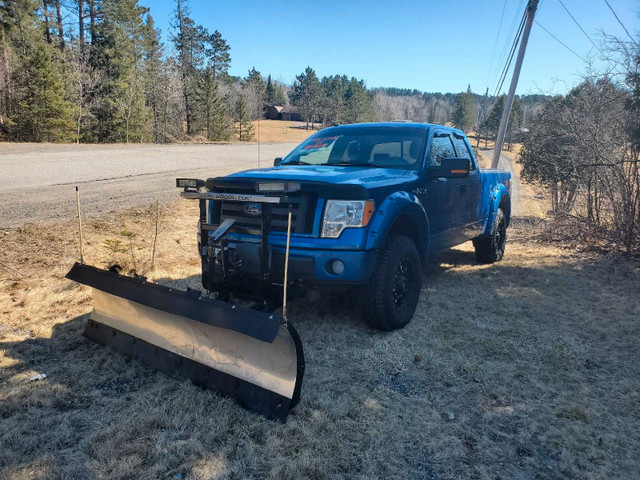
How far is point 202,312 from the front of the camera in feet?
9.40

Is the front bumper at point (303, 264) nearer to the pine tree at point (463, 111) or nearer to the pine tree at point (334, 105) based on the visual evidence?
the pine tree at point (334, 105)

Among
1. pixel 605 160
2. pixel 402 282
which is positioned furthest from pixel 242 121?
pixel 402 282

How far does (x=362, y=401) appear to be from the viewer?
304 cm

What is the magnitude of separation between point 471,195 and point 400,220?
206 centimetres

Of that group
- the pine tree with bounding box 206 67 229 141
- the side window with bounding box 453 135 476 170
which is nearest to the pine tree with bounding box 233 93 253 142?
the pine tree with bounding box 206 67 229 141

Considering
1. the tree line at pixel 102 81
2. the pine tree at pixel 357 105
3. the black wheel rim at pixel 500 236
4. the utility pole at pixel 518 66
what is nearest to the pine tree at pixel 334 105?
the pine tree at pixel 357 105

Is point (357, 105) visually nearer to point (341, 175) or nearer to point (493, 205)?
point (493, 205)

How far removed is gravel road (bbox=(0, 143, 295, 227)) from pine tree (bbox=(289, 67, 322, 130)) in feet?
237

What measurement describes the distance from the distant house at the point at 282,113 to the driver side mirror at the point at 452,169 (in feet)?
327

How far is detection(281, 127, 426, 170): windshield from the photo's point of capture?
15.6 ft

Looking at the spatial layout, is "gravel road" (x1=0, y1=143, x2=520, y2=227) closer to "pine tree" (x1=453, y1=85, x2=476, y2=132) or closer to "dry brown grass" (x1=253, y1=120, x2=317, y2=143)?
"dry brown grass" (x1=253, y1=120, x2=317, y2=143)

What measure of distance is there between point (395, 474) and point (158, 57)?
176 ft

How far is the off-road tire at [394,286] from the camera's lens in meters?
3.82

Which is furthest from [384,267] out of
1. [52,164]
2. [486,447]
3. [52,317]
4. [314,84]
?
[314,84]
